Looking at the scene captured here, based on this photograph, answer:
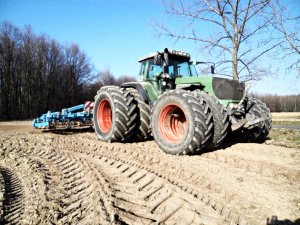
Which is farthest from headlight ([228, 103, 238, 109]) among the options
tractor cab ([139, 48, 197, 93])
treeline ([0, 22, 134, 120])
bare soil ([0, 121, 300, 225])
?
treeline ([0, 22, 134, 120])

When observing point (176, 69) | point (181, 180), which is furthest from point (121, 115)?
point (181, 180)

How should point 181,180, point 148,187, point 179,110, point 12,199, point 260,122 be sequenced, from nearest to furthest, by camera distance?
point 12,199 → point 148,187 → point 181,180 → point 179,110 → point 260,122

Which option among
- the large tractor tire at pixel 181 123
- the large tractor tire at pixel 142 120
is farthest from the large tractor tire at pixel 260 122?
the large tractor tire at pixel 142 120

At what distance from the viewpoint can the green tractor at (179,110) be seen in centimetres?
515

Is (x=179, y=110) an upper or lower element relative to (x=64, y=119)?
upper

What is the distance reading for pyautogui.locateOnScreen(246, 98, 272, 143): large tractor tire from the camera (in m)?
6.43

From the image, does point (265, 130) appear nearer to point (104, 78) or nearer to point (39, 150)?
point (39, 150)

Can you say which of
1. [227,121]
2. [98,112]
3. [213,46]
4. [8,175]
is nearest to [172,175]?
[227,121]

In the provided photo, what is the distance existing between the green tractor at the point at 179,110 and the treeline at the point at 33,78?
2534 cm

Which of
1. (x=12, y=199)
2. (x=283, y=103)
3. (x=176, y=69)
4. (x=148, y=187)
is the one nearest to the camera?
(x=12, y=199)

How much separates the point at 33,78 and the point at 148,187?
3180cm

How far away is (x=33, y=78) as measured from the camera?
31.4 meters

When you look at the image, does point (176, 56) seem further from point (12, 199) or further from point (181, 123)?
point (12, 199)

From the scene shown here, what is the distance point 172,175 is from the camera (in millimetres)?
3951
